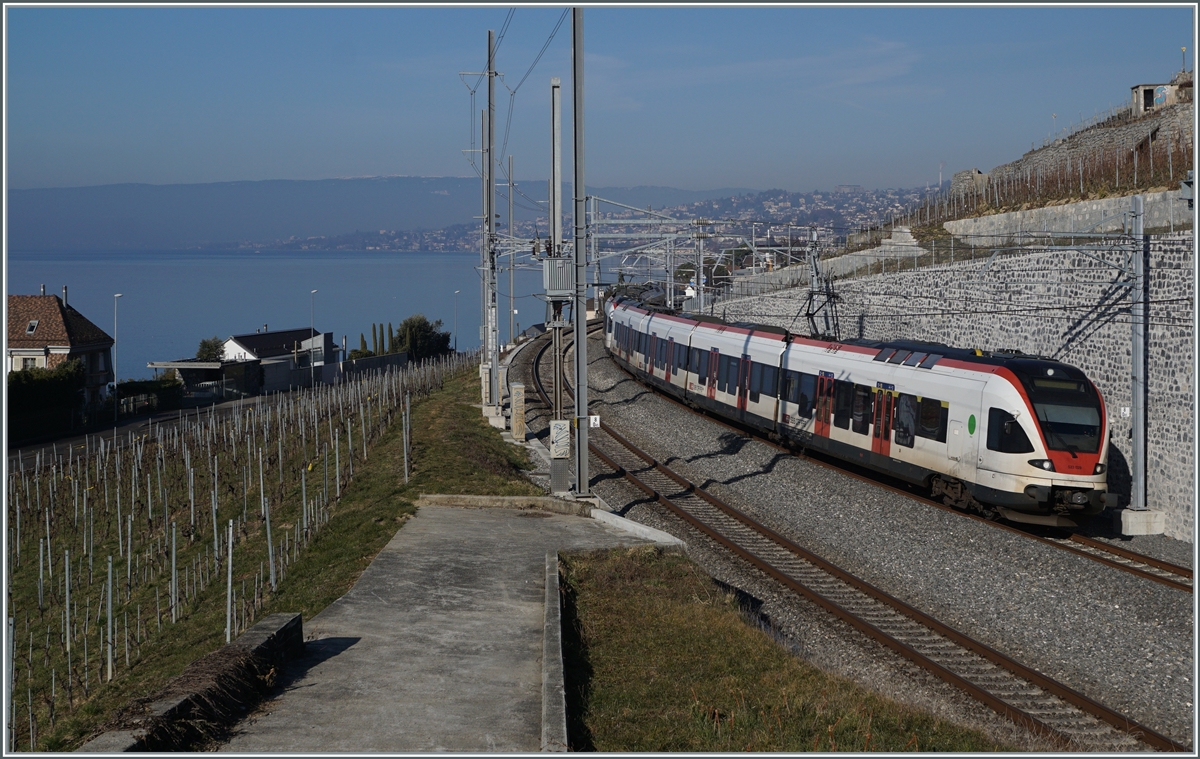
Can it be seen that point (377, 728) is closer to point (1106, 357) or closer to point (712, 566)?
point (712, 566)

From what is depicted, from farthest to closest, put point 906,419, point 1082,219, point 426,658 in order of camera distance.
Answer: point 1082,219
point 906,419
point 426,658

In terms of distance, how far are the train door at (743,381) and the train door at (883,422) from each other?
6831mm

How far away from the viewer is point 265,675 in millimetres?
9203

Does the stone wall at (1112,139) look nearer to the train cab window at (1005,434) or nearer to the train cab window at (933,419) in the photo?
the train cab window at (933,419)

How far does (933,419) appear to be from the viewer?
1930 centimetres

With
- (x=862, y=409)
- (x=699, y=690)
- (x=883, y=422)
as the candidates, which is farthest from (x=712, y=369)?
(x=699, y=690)

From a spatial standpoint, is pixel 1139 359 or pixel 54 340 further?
pixel 54 340

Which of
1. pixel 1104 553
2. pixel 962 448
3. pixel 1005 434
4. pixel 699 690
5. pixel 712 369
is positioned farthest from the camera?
pixel 712 369

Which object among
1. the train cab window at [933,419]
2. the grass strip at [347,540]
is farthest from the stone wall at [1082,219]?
the grass strip at [347,540]

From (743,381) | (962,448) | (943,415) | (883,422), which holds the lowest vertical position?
(962,448)

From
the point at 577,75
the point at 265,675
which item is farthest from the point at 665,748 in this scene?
the point at 577,75

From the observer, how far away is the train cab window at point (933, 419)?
18953 mm

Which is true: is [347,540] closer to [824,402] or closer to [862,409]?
[862,409]

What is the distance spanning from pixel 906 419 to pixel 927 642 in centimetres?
815
